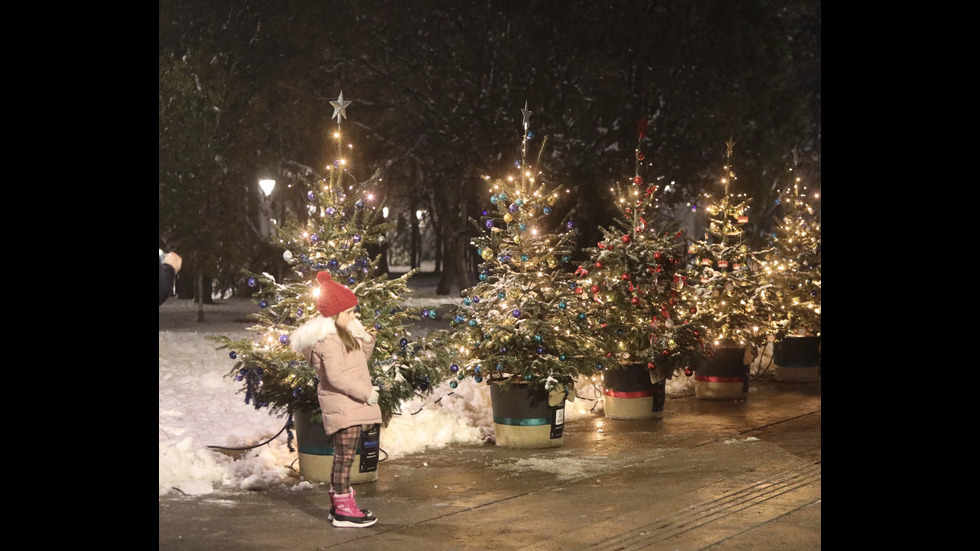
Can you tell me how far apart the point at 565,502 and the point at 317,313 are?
2.75m

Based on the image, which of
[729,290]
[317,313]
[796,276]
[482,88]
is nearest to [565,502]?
[317,313]

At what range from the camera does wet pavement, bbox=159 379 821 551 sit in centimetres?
850

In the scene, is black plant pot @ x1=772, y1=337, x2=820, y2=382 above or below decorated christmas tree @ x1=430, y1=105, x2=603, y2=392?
below

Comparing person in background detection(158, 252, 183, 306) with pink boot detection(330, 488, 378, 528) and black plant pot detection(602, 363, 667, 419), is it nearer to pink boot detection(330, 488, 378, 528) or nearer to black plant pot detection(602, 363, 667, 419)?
pink boot detection(330, 488, 378, 528)

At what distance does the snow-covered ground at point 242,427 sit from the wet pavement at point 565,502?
12.2 inches

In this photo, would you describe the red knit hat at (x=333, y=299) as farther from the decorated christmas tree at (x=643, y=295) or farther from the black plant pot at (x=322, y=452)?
the decorated christmas tree at (x=643, y=295)

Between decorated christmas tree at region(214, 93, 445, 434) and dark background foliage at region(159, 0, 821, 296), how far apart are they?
667 inches

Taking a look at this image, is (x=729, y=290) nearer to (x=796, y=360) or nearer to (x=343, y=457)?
(x=796, y=360)

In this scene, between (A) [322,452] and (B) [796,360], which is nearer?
(A) [322,452]

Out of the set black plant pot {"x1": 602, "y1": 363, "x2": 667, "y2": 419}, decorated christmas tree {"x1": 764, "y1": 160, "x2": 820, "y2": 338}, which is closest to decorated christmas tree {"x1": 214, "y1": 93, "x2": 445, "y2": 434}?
black plant pot {"x1": 602, "y1": 363, "x2": 667, "y2": 419}

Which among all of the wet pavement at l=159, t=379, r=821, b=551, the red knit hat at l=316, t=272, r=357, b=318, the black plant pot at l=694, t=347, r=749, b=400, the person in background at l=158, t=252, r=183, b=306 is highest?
the person in background at l=158, t=252, r=183, b=306

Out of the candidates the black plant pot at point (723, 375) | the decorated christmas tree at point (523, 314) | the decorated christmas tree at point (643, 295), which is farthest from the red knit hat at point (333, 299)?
the black plant pot at point (723, 375)

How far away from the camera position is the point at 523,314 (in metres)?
12.5
